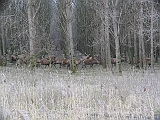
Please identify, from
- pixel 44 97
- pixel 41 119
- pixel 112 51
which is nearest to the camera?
pixel 41 119

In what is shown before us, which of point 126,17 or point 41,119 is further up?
point 126,17

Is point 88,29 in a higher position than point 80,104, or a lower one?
higher

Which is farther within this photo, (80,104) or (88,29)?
(88,29)

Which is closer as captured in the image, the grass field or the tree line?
the grass field

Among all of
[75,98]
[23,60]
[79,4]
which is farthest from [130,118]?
[79,4]

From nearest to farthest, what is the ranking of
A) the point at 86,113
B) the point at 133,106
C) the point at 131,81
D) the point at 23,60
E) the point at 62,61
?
the point at 86,113, the point at 133,106, the point at 131,81, the point at 23,60, the point at 62,61

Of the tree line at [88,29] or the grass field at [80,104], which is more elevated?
the tree line at [88,29]

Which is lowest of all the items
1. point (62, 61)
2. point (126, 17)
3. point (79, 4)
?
point (62, 61)

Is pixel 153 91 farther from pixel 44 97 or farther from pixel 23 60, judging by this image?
pixel 23 60

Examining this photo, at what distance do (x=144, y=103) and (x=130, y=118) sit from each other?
2.31 feet

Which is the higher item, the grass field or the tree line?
the tree line

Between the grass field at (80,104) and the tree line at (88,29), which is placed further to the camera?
the tree line at (88,29)

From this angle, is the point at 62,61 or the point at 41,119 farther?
the point at 62,61

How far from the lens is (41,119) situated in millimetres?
5293
